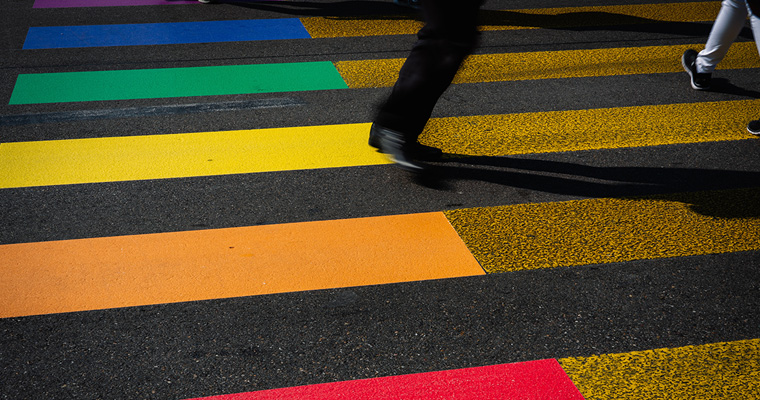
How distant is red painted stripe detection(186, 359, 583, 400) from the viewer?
2277mm

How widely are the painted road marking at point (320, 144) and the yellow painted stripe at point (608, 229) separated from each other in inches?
29.5

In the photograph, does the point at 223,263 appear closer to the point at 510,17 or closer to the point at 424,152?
the point at 424,152

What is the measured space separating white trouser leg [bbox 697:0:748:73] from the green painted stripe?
264 centimetres

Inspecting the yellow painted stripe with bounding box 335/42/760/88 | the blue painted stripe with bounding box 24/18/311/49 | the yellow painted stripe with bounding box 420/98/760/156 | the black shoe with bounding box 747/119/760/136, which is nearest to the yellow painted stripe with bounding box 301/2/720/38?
the blue painted stripe with bounding box 24/18/311/49

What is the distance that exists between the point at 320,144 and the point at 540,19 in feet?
12.7

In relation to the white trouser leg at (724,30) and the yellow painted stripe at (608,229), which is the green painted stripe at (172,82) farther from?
the white trouser leg at (724,30)

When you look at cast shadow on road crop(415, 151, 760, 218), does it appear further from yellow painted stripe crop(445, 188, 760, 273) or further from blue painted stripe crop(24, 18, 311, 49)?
blue painted stripe crop(24, 18, 311, 49)

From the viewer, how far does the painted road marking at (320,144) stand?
3982mm

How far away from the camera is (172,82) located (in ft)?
17.8

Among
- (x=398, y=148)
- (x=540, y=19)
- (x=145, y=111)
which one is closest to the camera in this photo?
(x=398, y=148)

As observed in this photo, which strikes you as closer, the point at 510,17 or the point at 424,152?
the point at 424,152

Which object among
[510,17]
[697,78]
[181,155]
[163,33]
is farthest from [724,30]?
[163,33]

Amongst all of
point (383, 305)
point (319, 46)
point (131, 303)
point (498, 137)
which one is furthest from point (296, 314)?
point (319, 46)

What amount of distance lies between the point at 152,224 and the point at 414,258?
126 centimetres
